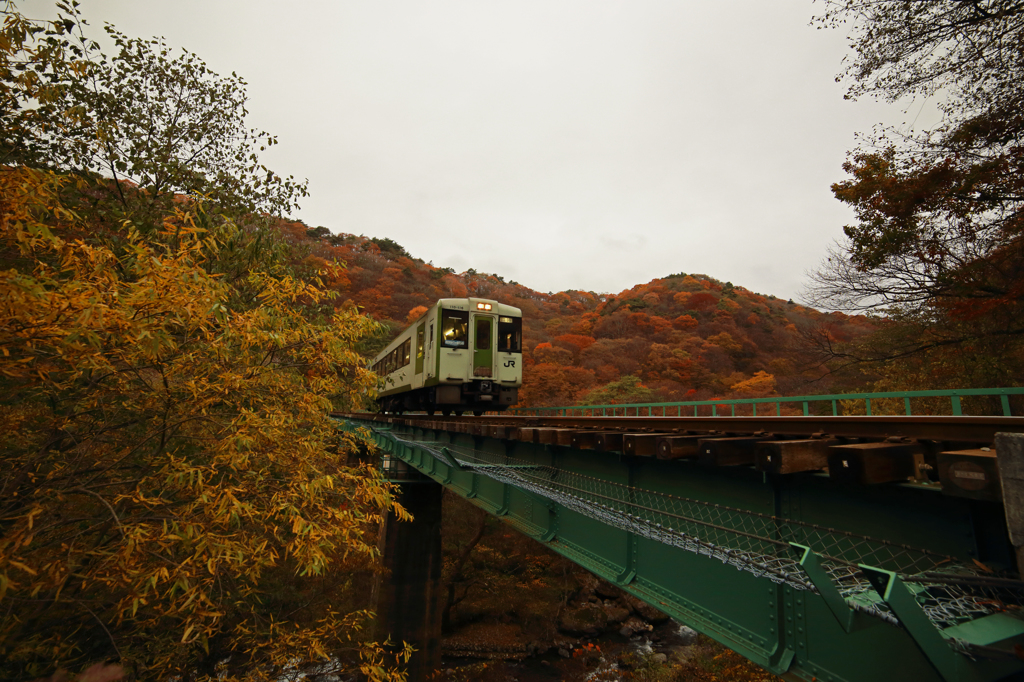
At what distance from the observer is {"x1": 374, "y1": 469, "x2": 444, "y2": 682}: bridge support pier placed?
11.6m

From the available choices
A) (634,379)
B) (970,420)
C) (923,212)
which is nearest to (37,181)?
(970,420)

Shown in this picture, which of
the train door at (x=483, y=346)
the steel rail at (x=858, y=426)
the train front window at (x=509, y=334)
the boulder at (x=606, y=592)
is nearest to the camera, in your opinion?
the steel rail at (x=858, y=426)

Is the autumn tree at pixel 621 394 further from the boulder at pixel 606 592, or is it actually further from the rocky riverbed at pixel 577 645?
the rocky riverbed at pixel 577 645

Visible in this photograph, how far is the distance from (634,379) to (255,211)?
16215 mm

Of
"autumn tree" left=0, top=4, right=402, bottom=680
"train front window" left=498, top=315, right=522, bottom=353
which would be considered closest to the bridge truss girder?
"autumn tree" left=0, top=4, right=402, bottom=680

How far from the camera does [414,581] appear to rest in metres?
12.0

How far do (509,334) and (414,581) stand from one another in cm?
674

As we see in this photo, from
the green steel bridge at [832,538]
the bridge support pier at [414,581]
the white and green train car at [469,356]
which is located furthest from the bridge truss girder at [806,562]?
the bridge support pier at [414,581]

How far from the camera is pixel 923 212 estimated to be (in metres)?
7.85

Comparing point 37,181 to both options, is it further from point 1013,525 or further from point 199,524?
point 1013,525

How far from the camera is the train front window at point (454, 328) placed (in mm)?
11391

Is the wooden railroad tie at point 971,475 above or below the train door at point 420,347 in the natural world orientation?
below

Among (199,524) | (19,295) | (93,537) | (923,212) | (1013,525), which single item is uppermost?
(923,212)

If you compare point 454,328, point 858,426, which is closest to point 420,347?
point 454,328
